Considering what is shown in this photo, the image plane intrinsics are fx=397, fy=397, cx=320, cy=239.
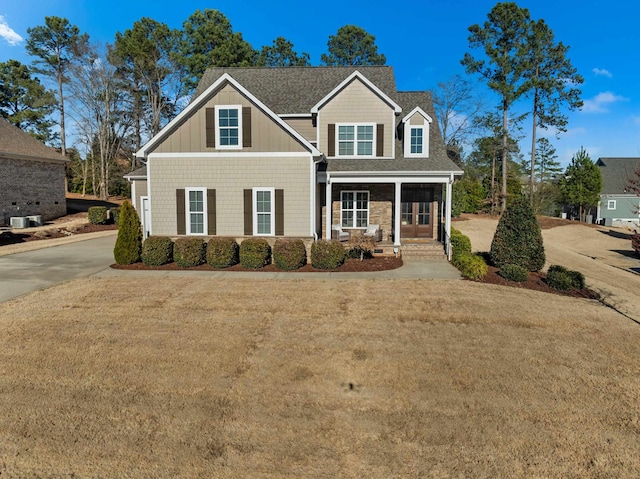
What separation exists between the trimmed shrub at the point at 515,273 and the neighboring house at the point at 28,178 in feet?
94.4

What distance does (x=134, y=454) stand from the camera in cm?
416

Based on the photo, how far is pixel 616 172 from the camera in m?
43.7

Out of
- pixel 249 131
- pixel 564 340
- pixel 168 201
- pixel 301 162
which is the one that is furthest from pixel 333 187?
pixel 564 340

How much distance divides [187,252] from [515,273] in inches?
412

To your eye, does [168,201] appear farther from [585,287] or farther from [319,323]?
[585,287]

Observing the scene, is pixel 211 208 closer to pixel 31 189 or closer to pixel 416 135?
pixel 416 135

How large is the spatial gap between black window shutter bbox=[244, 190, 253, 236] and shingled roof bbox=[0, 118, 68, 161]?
782 inches

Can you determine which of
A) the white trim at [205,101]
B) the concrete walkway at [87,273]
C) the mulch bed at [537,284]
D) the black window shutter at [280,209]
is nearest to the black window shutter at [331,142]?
the white trim at [205,101]

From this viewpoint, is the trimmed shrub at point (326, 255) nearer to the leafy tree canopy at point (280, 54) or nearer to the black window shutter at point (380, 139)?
the black window shutter at point (380, 139)

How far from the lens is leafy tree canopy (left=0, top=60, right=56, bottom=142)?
133 feet

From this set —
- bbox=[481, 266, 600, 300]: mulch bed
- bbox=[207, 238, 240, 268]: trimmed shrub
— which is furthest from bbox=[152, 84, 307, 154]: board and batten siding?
bbox=[481, 266, 600, 300]: mulch bed

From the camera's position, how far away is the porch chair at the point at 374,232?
1627cm

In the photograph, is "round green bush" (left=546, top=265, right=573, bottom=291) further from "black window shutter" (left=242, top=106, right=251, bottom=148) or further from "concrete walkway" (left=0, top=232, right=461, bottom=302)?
"black window shutter" (left=242, top=106, right=251, bottom=148)

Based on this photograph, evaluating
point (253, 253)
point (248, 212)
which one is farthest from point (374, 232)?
point (253, 253)
